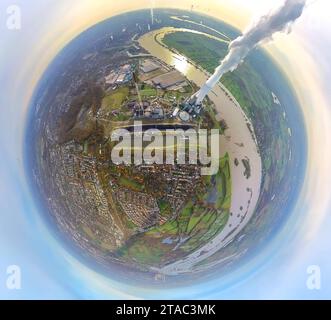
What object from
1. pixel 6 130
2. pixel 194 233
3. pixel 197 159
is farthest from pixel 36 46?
pixel 194 233

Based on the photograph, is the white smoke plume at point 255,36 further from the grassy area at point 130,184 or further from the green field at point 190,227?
the grassy area at point 130,184

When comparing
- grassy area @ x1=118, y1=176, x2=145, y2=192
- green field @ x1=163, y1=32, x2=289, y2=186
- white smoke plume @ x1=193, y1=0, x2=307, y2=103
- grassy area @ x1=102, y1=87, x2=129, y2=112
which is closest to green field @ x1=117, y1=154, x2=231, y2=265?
grassy area @ x1=118, y1=176, x2=145, y2=192

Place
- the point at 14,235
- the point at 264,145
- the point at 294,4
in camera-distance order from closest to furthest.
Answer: the point at 294,4
the point at 264,145
the point at 14,235

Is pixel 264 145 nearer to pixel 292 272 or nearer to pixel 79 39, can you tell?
pixel 292 272

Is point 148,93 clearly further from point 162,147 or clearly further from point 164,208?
point 164,208

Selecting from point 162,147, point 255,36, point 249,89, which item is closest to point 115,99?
point 162,147

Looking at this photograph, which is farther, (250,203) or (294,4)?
(250,203)

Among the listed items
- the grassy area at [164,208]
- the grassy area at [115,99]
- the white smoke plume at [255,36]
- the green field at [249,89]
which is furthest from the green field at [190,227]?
the grassy area at [115,99]
